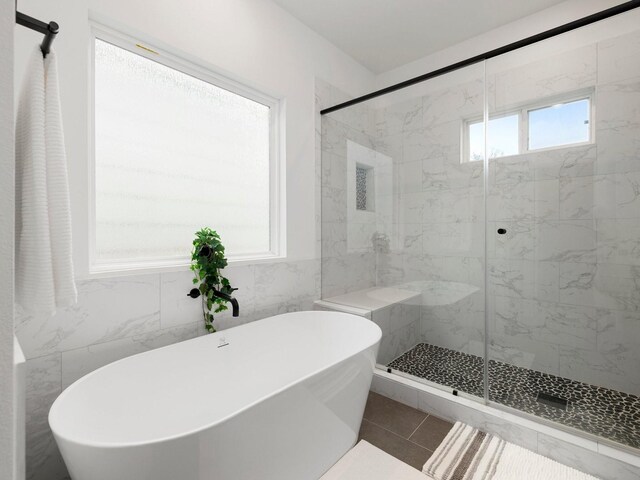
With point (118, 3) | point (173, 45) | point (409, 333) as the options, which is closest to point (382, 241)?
point (409, 333)

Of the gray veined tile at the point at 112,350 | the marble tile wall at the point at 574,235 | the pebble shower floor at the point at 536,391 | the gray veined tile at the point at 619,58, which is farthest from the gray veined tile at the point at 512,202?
the gray veined tile at the point at 112,350

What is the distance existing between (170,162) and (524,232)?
238 cm

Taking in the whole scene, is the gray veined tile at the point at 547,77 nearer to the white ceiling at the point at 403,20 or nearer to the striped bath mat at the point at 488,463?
the white ceiling at the point at 403,20

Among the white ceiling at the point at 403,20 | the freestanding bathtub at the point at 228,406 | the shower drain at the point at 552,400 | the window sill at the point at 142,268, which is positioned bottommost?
the shower drain at the point at 552,400

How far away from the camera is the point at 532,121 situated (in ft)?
6.70

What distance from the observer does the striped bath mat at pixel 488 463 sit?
5.02ft

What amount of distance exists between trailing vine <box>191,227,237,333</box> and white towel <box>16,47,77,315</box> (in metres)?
0.97

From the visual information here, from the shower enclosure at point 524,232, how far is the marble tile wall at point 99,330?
1.28 m

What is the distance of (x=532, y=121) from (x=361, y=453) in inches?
92.0

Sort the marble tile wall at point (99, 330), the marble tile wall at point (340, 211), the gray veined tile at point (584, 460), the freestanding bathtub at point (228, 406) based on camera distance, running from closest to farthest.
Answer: the freestanding bathtub at point (228, 406) < the marble tile wall at point (99, 330) < the gray veined tile at point (584, 460) < the marble tile wall at point (340, 211)

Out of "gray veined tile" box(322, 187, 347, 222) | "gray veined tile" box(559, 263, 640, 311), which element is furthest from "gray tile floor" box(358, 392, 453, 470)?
"gray veined tile" box(322, 187, 347, 222)

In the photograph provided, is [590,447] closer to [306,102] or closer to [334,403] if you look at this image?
[334,403]

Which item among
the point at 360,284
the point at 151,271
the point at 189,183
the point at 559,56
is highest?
the point at 559,56

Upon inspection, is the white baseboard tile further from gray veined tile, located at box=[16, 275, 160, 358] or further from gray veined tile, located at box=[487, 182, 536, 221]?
gray veined tile, located at box=[16, 275, 160, 358]
